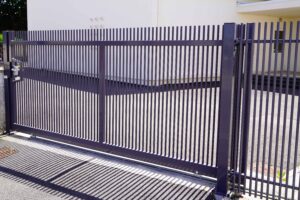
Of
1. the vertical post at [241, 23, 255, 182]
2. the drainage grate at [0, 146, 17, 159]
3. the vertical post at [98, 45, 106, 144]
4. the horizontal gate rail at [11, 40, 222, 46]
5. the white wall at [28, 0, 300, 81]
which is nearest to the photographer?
the vertical post at [241, 23, 255, 182]

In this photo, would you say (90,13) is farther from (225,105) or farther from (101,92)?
(225,105)

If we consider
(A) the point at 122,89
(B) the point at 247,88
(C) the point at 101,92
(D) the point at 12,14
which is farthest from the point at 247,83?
(D) the point at 12,14

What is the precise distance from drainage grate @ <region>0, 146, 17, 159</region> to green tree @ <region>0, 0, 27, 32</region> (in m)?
30.7

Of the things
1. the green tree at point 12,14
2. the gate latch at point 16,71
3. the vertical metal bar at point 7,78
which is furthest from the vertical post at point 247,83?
the green tree at point 12,14

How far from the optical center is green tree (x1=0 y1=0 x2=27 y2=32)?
113ft

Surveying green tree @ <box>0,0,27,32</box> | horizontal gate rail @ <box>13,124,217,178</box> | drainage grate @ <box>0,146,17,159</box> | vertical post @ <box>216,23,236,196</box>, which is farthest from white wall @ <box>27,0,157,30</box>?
green tree @ <box>0,0,27,32</box>

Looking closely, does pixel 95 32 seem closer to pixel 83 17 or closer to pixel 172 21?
pixel 172 21

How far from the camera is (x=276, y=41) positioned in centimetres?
387

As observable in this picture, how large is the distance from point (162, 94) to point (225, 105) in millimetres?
1026

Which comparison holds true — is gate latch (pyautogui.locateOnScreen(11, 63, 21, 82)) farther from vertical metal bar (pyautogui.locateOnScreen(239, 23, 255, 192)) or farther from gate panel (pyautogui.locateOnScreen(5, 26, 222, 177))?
vertical metal bar (pyautogui.locateOnScreen(239, 23, 255, 192))

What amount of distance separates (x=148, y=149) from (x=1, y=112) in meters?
3.55

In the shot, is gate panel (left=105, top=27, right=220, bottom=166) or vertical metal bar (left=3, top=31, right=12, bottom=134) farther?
vertical metal bar (left=3, top=31, right=12, bottom=134)

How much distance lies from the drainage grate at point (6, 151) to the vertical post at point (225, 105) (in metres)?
3.54

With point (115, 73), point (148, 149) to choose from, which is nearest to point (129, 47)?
point (115, 73)
